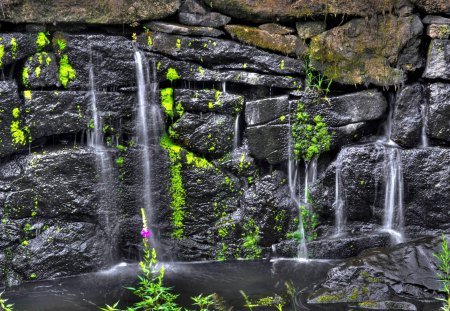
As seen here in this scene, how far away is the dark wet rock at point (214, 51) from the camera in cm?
793

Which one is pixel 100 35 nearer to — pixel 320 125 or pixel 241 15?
pixel 241 15

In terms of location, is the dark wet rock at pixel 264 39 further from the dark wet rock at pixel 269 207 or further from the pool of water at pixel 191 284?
the pool of water at pixel 191 284

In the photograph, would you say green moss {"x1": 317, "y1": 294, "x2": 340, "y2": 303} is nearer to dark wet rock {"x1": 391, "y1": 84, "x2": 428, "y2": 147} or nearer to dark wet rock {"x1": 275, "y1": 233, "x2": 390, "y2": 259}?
dark wet rock {"x1": 275, "y1": 233, "x2": 390, "y2": 259}

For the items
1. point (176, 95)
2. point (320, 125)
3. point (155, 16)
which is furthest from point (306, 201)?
point (155, 16)

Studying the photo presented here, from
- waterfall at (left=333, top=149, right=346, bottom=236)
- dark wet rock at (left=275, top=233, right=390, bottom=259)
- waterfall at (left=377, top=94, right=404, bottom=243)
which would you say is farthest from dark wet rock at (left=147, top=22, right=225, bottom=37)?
dark wet rock at (left=275, top=233, right=390, bottom=259)

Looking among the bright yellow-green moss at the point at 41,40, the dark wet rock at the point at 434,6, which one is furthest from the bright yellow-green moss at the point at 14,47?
the dark wet rock at the point at 434,6

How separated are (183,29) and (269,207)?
3226mm

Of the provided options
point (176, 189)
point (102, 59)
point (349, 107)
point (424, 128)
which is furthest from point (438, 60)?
point (102, 59)

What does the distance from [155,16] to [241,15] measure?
1.39 metres

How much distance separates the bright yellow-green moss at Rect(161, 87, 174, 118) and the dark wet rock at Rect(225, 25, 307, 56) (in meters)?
1.38

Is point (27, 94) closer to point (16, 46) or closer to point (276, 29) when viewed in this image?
point (16, 46)

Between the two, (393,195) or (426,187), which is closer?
(426,187)

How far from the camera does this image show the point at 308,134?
810cm

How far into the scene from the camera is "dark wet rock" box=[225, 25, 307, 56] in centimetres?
795
